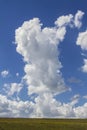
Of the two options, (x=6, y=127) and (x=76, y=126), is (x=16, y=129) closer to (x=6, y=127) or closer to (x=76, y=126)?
(x=6, y=127)

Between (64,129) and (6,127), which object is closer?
(6,127)

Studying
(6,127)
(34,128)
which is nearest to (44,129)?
(34,128)

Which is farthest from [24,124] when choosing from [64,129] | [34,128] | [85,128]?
[85,128]

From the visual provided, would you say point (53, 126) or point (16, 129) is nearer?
point (16, 129)

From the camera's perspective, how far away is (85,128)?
4518 inches

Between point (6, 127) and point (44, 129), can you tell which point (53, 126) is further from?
point (6, 127)

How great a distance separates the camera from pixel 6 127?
101812mm

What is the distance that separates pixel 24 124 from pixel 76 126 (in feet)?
59.7

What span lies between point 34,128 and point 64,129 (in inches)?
401

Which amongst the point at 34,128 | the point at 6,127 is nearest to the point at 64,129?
the point at 34,128

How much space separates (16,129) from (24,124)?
4813mm

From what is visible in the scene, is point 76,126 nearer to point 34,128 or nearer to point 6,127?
point 34,128

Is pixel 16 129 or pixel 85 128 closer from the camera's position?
pixel 16 129

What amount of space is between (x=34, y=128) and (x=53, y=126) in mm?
7337
